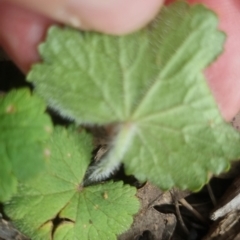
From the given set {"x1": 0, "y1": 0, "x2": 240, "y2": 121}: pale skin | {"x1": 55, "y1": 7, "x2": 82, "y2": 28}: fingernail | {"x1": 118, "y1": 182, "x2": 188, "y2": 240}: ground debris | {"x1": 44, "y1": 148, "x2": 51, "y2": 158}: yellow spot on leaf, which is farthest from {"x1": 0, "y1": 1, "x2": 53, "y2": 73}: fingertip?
{"x1": 118, "y1": 182, "x2": 188, "y2": 240}: ground debris

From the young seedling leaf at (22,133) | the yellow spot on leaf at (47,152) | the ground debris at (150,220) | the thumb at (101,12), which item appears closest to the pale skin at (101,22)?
the thumb at (101,12)

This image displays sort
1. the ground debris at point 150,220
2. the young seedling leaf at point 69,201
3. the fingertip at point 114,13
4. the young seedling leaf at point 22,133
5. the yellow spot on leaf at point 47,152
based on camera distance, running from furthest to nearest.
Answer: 1. the ground debris at point 150,220
2. the young seedling leaf at point 69,201
3. the yellow spot on leaf at point 47,152
4. the young seedling leaf at point 22,133
5. the fingertip at point 114,13

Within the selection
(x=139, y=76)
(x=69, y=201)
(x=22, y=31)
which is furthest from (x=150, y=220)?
(x=22, y=31)

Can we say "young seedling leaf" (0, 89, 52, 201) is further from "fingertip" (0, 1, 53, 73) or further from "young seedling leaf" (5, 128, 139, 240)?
"young seedling leaf" (5, 128, 139, 240)

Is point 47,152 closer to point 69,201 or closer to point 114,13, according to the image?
point 69,201

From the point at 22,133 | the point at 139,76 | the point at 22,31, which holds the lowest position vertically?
the point at 22,133

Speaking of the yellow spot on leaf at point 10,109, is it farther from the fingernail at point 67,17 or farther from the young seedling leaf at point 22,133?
the fingernail at point 67,17
